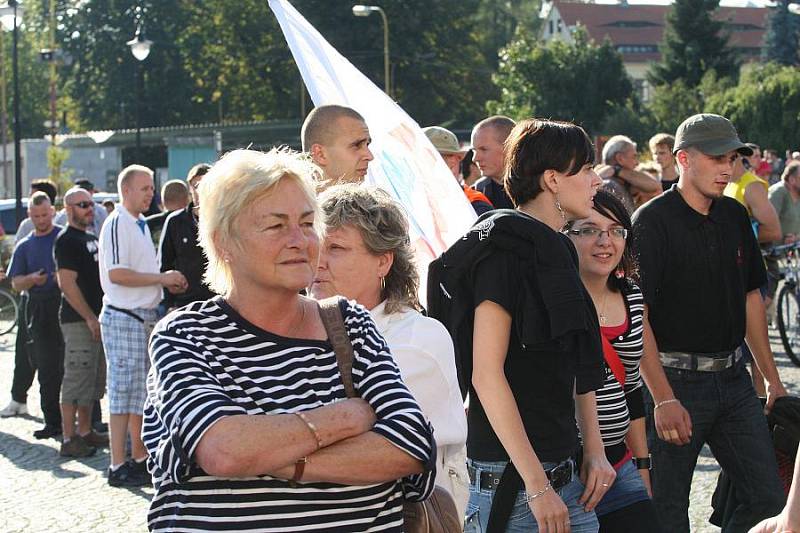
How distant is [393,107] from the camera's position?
209 inches

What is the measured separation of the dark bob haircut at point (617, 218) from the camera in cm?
482

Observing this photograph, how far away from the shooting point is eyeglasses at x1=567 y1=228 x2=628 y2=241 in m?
4.75

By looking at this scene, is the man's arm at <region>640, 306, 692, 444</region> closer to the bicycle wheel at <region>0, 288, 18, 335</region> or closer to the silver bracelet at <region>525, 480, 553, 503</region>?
the silver bracelet at <region>525, 480, 553, 503</region>

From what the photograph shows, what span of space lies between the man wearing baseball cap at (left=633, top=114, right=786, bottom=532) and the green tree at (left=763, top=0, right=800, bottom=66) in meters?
94.7

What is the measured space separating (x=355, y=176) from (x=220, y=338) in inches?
95.3

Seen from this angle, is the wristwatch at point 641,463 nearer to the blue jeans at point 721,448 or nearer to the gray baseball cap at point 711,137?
the blue jeans at point 721,448

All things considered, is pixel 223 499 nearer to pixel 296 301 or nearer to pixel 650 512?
pixel 296 301

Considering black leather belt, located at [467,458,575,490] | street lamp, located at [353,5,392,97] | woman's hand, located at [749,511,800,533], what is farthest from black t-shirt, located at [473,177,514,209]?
street lamp, located at [353,5,392,97]

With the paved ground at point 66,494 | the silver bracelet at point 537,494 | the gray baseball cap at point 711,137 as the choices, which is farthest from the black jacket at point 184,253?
the silver bracelet at point 537,494

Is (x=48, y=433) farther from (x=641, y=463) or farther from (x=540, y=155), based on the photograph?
(x=540, y=155)

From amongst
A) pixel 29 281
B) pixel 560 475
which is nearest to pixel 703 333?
pixel 560 475

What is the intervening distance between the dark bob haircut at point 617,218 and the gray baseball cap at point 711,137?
2.76 feet

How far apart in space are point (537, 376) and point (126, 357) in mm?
5207

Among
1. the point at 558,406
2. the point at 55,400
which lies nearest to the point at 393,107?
the point at 558,406
